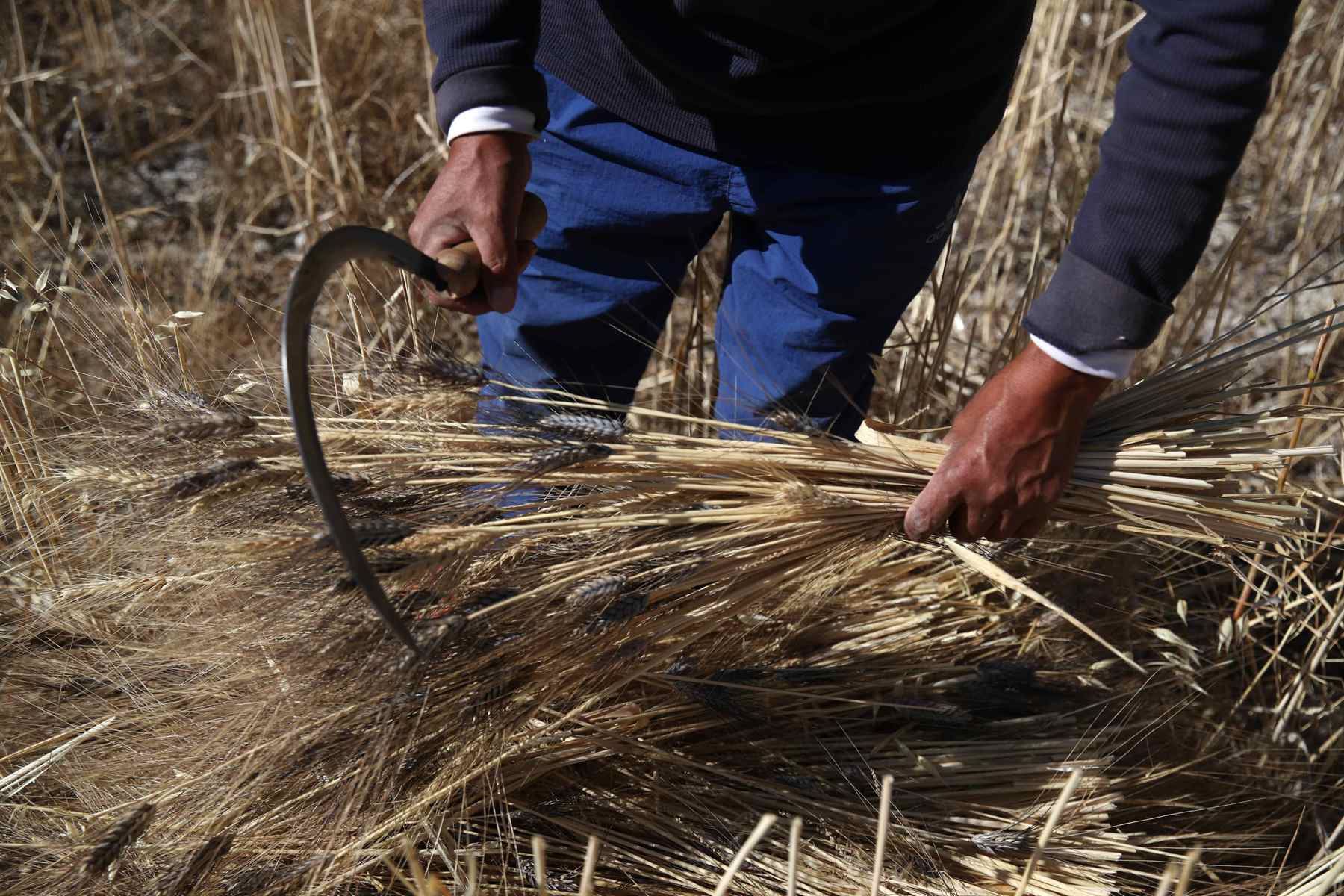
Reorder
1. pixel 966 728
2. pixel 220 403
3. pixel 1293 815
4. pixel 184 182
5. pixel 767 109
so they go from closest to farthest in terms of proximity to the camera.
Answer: pixel 220 403 → pixel 767 109 → pixel 966 728 → pixel 1293 815 → pixel 184 182

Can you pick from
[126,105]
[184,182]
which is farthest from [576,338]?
[126,105]

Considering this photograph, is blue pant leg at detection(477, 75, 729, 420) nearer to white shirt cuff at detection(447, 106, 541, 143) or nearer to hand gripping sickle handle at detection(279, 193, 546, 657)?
white shirt cuff at detection(447, 106, 541, 143)

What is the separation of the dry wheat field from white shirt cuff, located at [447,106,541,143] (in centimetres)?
29

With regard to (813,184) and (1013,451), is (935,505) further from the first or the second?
(813,184)

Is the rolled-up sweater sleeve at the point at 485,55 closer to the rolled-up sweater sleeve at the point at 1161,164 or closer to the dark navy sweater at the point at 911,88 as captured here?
the dark navy sweater at the point at 911,88

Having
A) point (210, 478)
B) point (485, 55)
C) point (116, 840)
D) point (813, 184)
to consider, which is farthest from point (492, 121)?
point (116, 840)

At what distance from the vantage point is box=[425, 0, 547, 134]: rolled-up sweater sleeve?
1.32 metres

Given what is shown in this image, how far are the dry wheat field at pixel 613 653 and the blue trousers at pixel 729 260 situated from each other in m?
0.14

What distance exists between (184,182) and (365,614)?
2537 mm

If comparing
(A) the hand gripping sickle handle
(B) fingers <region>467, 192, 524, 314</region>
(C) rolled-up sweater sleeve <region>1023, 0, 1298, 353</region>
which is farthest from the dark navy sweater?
(A) the hand gripping sickle handle

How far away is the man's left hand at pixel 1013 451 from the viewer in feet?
3.69

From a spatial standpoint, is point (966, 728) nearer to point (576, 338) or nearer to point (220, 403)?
point (576, 338)

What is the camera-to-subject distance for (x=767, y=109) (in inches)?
52.8

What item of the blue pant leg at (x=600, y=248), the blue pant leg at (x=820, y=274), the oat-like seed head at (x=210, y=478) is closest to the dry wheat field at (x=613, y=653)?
the oat-like seed head at (x=210, y=478)
